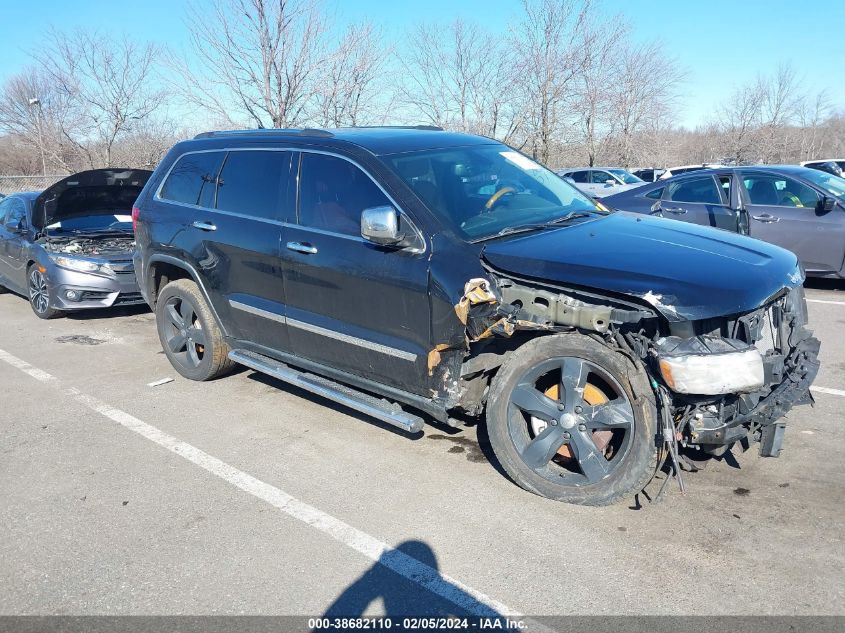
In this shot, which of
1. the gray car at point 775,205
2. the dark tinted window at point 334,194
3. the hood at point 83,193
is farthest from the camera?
the hood at point 83,193

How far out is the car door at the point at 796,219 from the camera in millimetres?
8500

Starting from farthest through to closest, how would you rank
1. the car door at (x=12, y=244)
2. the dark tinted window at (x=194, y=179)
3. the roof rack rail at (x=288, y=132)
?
the car door at (x=12, y=244) < the dark tinted window at (x=194, y=179) < the roof rack rail at (x=288, y=132)

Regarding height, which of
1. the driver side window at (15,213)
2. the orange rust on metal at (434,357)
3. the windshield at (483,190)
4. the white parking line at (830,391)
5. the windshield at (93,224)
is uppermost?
the windshield at (483,190)

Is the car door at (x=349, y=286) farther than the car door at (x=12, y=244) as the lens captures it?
No

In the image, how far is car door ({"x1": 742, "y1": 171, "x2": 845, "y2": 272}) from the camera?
27.9 feet

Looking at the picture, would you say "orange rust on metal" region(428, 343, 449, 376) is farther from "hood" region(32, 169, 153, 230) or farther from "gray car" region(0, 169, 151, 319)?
"hood" region(32, 169, 153, 230)

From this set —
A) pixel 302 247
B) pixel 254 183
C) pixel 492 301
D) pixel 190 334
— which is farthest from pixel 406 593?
pixel 190 334

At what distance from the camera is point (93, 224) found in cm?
913

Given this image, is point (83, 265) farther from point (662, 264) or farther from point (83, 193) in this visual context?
point (662, 264)

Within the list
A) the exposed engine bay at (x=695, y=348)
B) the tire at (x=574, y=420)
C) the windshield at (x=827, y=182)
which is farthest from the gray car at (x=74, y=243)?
the windshield at (x=827, y=182)

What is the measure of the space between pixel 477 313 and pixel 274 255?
1.68m

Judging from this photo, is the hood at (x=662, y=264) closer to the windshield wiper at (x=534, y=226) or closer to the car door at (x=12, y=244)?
the windshield wiper at (x=534, y=226)

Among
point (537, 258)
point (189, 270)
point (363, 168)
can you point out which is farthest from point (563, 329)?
point (189, 270)

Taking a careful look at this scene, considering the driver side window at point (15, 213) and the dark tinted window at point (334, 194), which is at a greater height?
the dark tinted window at point (334, 194)
